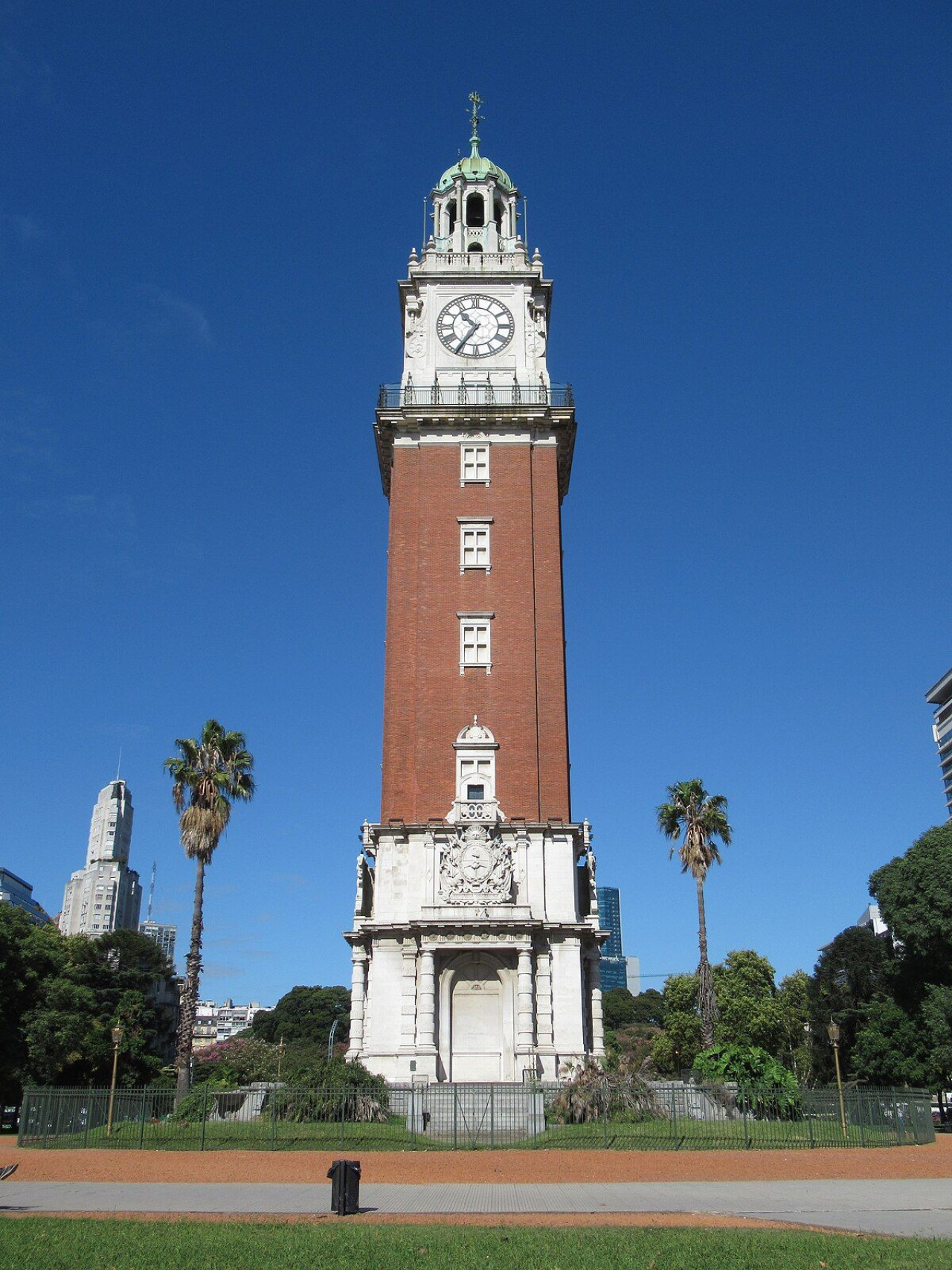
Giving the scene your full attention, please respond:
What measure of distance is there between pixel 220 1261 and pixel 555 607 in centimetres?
3400

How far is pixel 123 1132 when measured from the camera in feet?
100.0

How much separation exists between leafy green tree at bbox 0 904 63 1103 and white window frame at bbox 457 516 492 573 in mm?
23624

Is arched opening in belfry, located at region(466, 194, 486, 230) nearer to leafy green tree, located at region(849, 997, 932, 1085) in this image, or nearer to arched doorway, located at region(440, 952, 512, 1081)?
arched doorway, located at region(440, 952, 512, 1081)

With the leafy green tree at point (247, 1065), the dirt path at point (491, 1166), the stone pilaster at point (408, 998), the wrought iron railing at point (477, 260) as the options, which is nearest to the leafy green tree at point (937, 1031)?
the dirt path at point (491, 1166)

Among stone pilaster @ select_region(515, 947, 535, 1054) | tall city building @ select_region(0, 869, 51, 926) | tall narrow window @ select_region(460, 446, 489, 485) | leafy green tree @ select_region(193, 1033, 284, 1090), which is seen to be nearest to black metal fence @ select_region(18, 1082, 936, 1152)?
stone pilaster @ select_region(515, 947, 535, 1054)

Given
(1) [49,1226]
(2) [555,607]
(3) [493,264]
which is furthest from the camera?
(3) [493,264]

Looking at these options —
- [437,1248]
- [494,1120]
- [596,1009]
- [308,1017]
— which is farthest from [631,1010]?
[437,1248]

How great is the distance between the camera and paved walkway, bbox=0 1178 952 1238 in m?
Answer: 17.3

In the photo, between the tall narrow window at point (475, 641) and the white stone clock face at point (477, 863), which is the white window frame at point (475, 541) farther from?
the white stone clock face at point (477, 863)

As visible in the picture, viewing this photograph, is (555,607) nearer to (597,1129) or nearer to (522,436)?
(522,436)

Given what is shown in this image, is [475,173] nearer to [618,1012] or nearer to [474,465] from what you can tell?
[474,465]

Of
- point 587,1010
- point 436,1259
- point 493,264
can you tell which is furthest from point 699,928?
point 436,1259

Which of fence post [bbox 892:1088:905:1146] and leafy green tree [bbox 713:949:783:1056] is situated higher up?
leafy green tree [bbox 713:949:783:1056]

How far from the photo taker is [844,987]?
Result: 57.1 meters
